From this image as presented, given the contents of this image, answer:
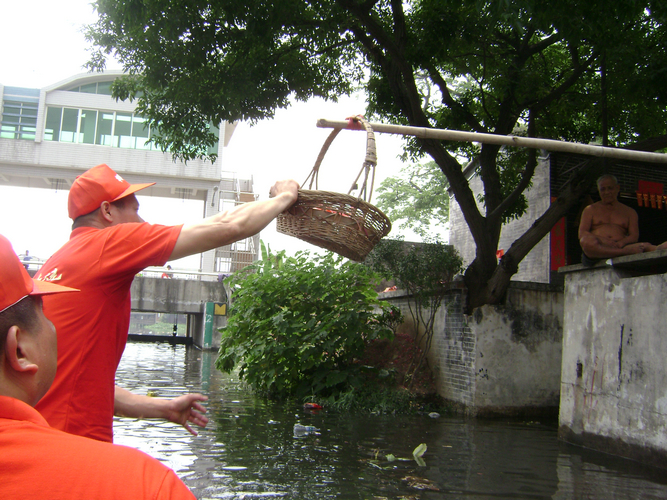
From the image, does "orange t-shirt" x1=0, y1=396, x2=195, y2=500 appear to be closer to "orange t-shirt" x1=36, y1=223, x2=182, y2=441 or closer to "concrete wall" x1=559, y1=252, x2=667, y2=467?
"orange t-shirt" x1=36, y1=223, x2=182, y2=441

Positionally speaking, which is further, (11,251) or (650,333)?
(650,333)

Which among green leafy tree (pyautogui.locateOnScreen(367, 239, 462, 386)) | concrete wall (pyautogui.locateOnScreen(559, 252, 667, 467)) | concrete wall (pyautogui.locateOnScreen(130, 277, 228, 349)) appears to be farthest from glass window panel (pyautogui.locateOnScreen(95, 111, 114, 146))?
concrete wall (pyautogui.locateOnScreen(559, 252, 667, 467))

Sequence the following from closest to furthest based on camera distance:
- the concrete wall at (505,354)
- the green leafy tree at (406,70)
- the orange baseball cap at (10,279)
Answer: the orange baseball cap at (10,279) → the green leafy tree at (406,70) → the concrete wall at (505,354)

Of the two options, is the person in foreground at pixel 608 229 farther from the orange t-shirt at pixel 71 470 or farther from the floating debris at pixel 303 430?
the orange t-shirt at pixel 71 470

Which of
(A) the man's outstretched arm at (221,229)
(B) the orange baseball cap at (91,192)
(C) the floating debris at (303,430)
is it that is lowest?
(C) the floating debris at (303,430)

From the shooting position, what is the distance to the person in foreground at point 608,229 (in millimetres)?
7371

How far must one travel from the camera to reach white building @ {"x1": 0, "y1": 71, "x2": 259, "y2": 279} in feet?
107

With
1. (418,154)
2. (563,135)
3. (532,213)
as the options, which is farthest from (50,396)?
(532,213)

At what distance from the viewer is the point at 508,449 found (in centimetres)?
732

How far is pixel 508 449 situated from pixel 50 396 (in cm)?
654

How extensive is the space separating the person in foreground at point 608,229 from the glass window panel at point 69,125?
32.0 meters

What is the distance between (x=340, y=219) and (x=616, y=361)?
18.2 ft

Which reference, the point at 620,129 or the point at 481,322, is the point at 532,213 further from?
the point at 481,322

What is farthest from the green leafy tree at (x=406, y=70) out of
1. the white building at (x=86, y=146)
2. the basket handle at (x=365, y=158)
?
the white building at (x=86, y=146)
